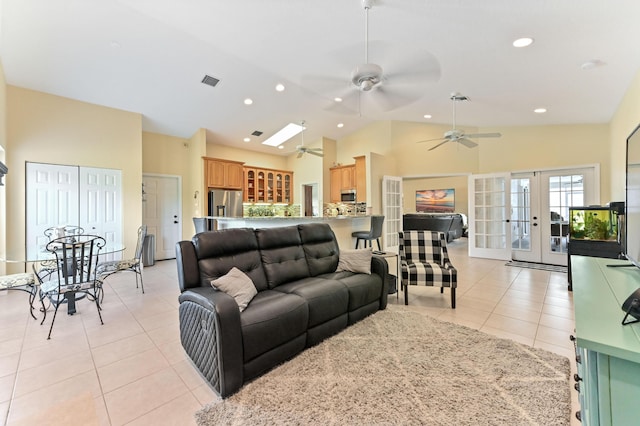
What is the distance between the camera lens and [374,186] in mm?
6723

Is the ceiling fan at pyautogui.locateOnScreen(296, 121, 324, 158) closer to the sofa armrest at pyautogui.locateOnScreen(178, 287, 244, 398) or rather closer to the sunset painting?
the sofa armrest at pyautogui.locateOnScreen(178, 287, 244, 398)

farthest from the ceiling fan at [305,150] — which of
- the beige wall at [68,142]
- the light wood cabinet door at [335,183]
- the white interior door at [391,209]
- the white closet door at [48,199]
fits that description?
the white closet door at [48,199]

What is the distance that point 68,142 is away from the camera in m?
4.91

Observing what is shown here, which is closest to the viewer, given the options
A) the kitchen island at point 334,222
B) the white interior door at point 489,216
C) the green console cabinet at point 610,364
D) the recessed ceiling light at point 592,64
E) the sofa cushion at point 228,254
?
the green console cabinet at point 610,364

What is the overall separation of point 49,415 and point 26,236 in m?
4.32

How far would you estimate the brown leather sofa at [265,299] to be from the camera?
6.13 feet

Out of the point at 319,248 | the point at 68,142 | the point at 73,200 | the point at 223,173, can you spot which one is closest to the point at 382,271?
the point at 319,248

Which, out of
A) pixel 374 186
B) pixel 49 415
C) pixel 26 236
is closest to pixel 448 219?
pixel 374 186

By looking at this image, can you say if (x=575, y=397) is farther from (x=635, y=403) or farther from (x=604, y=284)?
(x=635, y=403)

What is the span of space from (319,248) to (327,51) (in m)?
2.64

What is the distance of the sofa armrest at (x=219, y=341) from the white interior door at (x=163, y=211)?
5.13 meters

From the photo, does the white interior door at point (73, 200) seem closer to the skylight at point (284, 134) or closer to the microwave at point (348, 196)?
the skylight at point (284, 134)

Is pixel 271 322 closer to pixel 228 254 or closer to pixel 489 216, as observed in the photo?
pixel 228 254

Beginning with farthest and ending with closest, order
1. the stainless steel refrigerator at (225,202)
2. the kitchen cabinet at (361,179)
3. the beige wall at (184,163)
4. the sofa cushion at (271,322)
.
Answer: the kitchen cabinet at (361,179) < the stainless steel refrigerator at (225,202) < the beige wall at (184,163) < the sofa cushion at (271,322)
